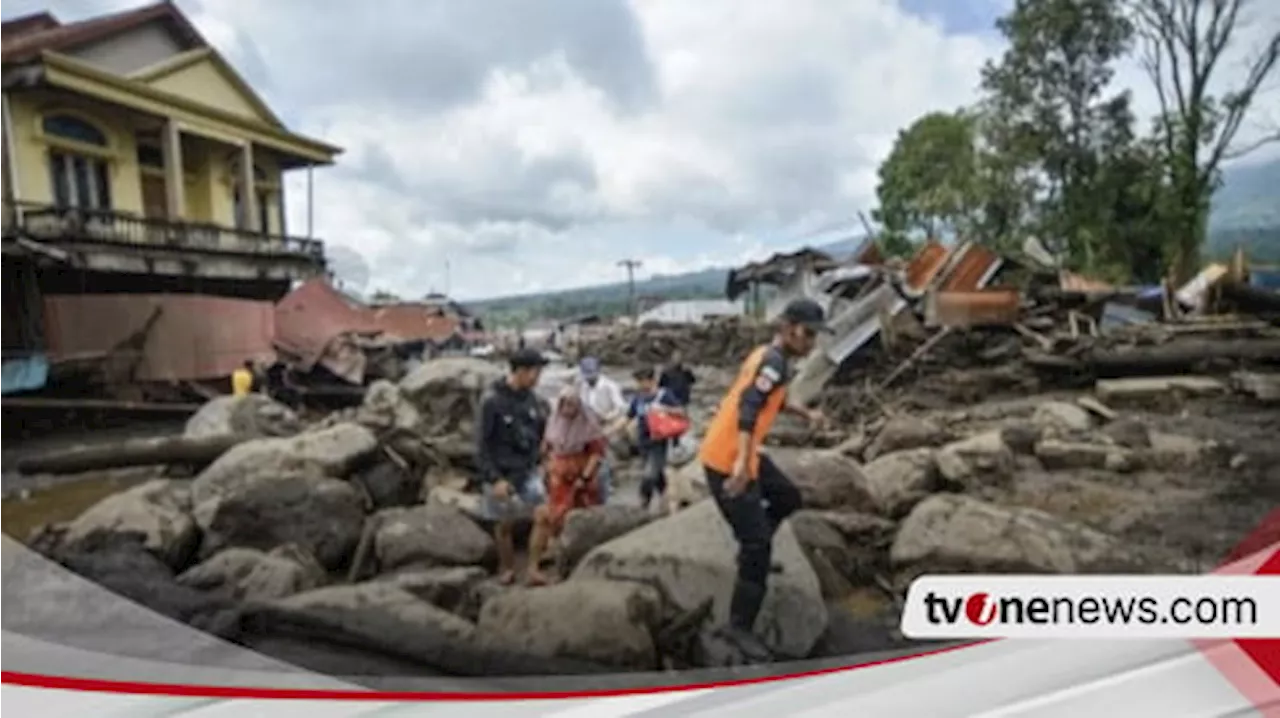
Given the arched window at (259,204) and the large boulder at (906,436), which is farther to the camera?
the large boulder at (906,436)

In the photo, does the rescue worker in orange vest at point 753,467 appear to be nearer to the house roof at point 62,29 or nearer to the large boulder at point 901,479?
the large boulder at point 901,479

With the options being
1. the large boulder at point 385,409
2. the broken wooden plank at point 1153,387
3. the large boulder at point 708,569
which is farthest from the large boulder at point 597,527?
the broken wooden plank at point 1153,387

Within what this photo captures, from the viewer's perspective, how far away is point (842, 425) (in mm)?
1016

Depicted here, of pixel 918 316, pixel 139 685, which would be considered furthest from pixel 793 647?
pixel 139 685

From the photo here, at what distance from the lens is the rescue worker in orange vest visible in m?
0.95

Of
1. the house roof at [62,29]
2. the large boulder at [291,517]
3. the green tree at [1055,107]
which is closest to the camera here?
the house roof at [62,29]

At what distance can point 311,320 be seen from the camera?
101 centimetres

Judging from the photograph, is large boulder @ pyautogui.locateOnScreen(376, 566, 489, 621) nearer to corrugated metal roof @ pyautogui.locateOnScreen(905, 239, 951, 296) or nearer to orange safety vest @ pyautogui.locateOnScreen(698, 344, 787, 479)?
orange safety vest @ pyautogui.locateOnScreen(698, 344, 787, 479)

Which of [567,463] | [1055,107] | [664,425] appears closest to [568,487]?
[567,463]

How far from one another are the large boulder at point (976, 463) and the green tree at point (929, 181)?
28 cm

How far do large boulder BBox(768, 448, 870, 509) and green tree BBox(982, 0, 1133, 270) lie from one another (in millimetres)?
A: 412

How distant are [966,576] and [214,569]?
88 cm

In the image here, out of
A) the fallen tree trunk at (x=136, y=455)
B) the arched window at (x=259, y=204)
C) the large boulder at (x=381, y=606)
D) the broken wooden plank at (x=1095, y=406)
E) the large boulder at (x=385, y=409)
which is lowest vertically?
the large boulder at (x=381, y=606)

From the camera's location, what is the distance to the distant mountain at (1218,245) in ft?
3.45
